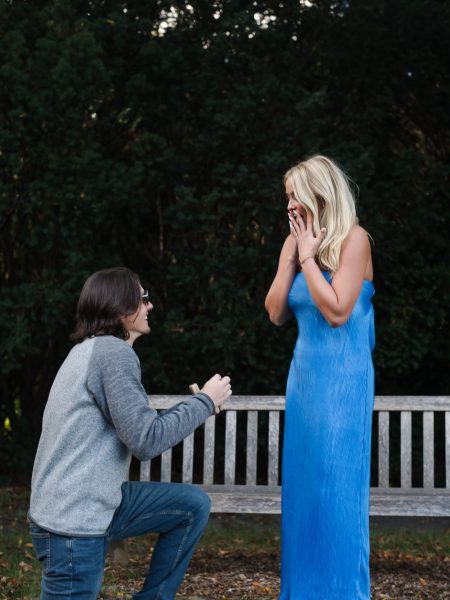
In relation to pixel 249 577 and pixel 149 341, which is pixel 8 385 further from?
pixel 249 577

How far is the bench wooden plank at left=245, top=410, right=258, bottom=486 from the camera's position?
216 inches

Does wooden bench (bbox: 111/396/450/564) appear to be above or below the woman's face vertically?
below

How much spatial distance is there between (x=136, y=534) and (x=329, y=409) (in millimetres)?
808

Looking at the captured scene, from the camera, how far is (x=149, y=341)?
8.05m

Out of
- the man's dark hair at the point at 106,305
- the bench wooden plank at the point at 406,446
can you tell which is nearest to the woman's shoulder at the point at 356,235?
the man's dark hair at the point at 106,305


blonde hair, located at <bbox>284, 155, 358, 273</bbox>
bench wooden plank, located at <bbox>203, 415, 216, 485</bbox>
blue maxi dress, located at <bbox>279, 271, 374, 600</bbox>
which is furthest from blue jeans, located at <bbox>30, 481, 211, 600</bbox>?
bench wooden plank, located at <bbox>203, 415, 216, 485</bbox>

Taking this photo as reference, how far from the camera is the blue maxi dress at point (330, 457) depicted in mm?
3055

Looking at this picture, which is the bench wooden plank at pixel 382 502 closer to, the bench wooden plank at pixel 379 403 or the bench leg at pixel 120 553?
the bench wooden plank at pixel 379 403

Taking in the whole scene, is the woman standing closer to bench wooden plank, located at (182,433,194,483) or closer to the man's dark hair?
the man's dark hair

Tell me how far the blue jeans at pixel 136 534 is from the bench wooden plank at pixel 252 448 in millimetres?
2384

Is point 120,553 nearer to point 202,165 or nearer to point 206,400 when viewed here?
point 206,400

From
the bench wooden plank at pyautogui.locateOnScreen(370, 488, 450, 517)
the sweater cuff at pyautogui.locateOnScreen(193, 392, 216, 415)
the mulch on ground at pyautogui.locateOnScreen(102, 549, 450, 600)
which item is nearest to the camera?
the sweater cuff at pyautogui.locateOnScreen(193, 392, 216, 415)

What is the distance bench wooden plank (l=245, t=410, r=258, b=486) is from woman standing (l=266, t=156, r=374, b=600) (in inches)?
92.1

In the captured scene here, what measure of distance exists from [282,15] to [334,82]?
0.89 m
